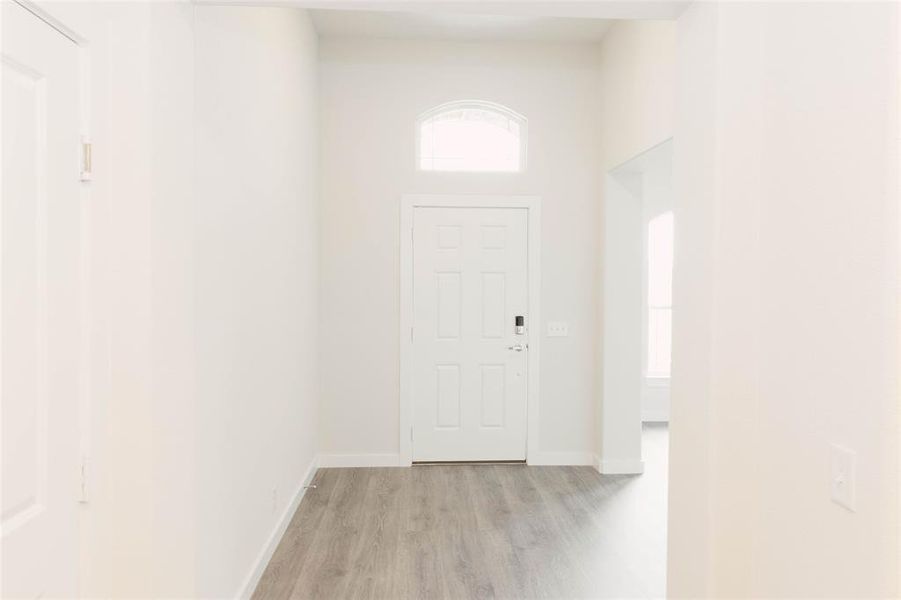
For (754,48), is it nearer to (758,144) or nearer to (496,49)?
(758,144)

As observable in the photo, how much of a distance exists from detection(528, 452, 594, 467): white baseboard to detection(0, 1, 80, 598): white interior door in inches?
143

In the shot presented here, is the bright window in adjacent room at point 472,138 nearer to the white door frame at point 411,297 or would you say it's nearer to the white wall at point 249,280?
the white door frame at point 411,297

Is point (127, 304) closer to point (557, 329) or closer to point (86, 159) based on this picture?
point (86, 159)

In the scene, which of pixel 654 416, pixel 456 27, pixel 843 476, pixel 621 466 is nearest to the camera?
pixel 843 476

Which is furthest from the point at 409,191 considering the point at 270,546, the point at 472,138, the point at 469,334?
the point at 270,546

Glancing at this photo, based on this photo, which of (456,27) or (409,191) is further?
(409,191)

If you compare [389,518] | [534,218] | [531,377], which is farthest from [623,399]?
[389,518]

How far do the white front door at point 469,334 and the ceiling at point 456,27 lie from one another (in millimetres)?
1346

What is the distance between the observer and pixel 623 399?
14.6ft

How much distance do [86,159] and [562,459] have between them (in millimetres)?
4038

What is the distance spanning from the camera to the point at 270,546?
9.86 feet

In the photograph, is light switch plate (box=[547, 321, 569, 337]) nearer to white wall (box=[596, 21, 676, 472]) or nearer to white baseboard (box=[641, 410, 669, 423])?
white wall (box=[596, 21, 676, 472])

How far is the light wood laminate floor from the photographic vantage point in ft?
8.99

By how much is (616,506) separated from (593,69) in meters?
3.36
